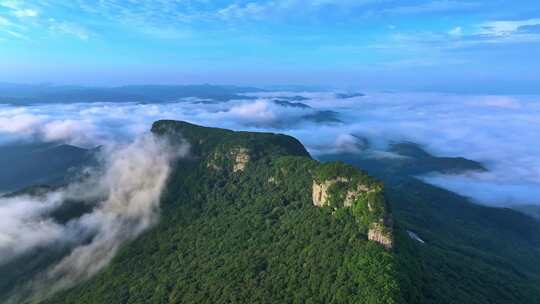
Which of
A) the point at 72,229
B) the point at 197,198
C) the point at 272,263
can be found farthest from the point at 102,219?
the point at 272,263

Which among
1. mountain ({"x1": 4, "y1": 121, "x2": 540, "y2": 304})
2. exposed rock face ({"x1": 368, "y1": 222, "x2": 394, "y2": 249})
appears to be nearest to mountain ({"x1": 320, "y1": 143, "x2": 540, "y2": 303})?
mountain ({"x1": 4, "y1": 121, "x2": 540, "y2": 304})

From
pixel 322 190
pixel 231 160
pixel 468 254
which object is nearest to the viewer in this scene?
pixel 322 190

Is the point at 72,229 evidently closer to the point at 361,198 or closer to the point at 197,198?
the point at 197,198

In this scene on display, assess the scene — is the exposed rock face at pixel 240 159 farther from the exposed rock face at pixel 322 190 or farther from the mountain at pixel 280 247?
the exposed rock face at pixel 322 190

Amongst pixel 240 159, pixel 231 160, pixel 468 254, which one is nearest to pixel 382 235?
pixel 468 254

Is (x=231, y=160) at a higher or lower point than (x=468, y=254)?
higher

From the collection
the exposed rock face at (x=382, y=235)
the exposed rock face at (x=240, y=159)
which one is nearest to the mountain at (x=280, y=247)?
the exposed rock face at (x=382, y=235)

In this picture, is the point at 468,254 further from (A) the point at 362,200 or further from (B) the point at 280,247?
(B) the point at 280,247

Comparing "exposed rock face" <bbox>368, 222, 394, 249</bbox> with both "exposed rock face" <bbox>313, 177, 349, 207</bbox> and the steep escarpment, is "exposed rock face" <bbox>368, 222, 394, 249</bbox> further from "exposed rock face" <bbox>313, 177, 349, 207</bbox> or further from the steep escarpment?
"exposed rock face" <bbox>313, 177, 349, 207</bbox>
